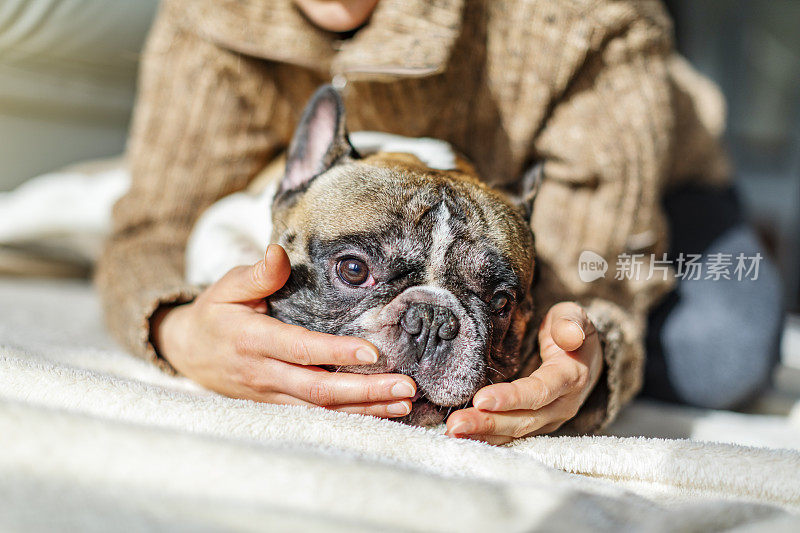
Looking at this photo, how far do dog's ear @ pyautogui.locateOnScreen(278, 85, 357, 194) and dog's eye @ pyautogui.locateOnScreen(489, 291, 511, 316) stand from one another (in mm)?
325

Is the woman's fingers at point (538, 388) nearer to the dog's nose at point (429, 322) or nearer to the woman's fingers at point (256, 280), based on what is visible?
the dog's nose at point (429, 322)

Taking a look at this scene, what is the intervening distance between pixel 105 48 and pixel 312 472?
2.23 meters

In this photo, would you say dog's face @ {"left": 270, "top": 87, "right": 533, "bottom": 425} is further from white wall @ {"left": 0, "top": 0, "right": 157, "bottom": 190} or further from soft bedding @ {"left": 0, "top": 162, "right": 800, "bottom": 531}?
white wall @ {"left": 0, "top": 0, "right": 157, "bottom": 190}

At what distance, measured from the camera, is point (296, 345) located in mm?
759

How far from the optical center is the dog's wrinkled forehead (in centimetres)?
82

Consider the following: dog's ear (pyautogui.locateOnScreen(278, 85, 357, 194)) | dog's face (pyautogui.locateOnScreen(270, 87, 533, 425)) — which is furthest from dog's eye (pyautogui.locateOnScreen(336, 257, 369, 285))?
dog's ear (pyautogui.locateOnScreen(278, 85, 357, 194))

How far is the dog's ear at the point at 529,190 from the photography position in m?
1.01

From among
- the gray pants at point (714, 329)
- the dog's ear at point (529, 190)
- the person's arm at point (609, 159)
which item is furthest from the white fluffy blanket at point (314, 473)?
the gray pants at point (714, 329)

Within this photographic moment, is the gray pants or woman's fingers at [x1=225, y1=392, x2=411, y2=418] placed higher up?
woman's fingers at [x1=225, y1=392, x2=411, y2=418]

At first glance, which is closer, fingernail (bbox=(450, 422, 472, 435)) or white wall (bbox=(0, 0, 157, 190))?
fingernail (bbox=(450, 422, 472, 435))

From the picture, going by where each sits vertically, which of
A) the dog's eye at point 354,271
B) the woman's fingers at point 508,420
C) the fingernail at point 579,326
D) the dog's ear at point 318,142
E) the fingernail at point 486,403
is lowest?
the woman's fingers at point 508,420

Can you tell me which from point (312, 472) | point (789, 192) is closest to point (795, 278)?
point (789, 192)

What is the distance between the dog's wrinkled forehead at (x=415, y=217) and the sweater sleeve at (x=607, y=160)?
407 millimetres

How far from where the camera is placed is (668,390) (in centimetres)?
151
